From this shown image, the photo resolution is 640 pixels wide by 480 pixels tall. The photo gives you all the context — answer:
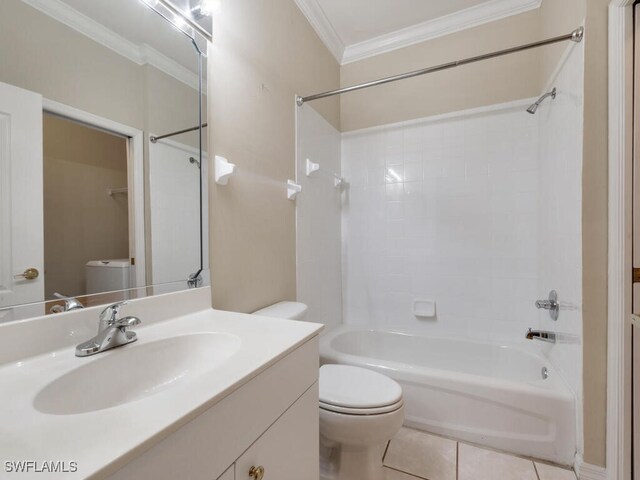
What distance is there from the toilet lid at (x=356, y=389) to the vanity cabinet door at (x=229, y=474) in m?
0.67

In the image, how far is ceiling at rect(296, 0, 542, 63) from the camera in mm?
1908

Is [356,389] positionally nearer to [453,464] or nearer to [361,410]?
[361,410]

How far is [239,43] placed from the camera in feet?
4.42

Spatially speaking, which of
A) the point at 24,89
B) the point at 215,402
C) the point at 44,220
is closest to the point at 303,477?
the point at 215,402

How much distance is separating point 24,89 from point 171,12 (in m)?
0.60

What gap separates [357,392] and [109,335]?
37.6 inches

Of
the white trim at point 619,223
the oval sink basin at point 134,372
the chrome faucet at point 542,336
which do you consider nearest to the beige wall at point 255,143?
the oval sink basin at point 134,372

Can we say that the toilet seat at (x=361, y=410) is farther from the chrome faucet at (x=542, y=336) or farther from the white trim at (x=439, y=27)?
the white trim at (x=439, y=27)

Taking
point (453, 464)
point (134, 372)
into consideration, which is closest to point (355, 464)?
point (453, 464)

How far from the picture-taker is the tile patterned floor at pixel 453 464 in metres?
1.32

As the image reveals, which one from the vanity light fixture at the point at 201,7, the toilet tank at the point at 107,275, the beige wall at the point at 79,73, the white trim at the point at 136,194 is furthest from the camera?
the vanity light fixture at the point at 201,7

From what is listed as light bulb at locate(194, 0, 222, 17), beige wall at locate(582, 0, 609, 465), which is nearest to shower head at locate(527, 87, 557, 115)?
beige wall at locate(582, 0, 609, 465)

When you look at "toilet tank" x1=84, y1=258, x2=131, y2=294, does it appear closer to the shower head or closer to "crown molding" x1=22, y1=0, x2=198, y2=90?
"crown molding" x1=22, y1=0, x2=198, y2=90

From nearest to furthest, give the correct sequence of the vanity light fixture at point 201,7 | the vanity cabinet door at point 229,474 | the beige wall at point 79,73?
the vanity cabinet door at point 229,474
the beige wall at point 79,73
the vanity light fixture at point 201,7
